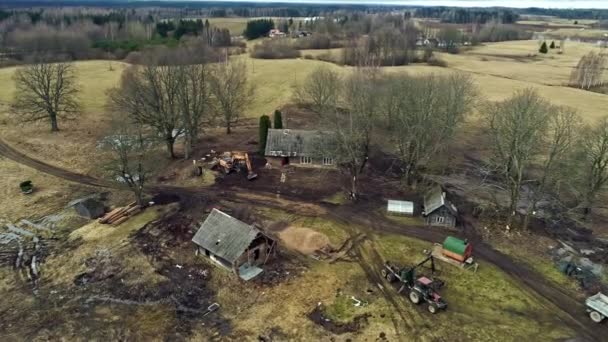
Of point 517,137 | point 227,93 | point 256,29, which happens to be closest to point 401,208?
point 517,137

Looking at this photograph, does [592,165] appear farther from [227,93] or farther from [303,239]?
[227,93]

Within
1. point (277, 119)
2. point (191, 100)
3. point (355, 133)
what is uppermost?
point (191, 100)

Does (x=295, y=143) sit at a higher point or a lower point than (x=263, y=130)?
lower

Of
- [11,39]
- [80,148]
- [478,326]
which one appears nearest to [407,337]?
[478,326]

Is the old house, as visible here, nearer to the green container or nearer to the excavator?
the green container

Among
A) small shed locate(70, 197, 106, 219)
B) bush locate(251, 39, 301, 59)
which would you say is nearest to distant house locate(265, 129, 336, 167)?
small shed locate(70, 197, 106, 219)

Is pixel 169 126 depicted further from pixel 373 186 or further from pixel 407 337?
pixel 407 337
